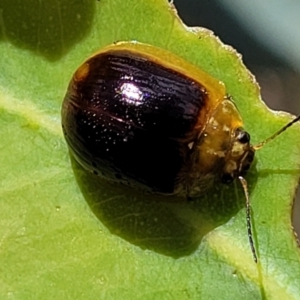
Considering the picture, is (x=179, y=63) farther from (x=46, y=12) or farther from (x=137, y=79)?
(x=46, y=12)

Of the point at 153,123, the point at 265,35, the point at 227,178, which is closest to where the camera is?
the point at 153,123

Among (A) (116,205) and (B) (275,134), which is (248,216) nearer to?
(B) (275,134)

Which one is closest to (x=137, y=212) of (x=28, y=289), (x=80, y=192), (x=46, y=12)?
(x=80, y=192)

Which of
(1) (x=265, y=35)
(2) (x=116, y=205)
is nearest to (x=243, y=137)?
(2) (x=116, y=205)

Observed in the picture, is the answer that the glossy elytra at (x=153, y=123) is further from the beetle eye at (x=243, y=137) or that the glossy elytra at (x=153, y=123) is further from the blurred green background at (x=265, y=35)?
the blurred green background at (x=265, y=35)

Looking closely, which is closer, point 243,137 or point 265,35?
point 243,137

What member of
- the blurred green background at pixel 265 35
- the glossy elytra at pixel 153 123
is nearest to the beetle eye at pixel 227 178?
the glossy elytra at pixel 153 123

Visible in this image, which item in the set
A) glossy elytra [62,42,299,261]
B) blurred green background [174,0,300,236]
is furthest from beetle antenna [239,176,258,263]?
blurred green background [174,0,300,236]
